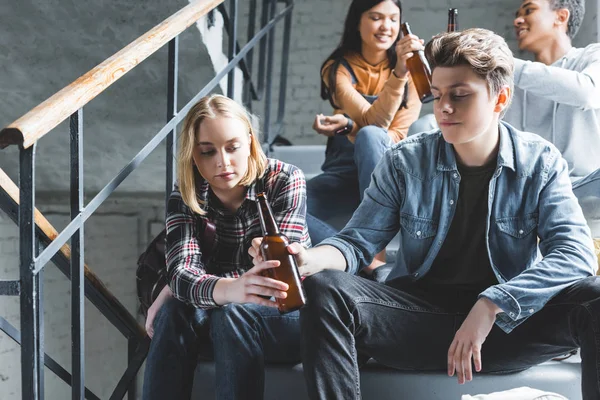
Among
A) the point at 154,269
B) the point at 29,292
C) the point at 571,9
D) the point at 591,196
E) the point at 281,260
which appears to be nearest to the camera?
the point at 29,292

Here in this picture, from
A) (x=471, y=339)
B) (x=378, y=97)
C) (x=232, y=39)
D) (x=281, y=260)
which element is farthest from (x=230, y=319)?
(x=232, y=39)

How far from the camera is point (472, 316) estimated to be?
4.52 ft

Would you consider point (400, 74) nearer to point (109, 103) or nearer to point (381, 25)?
point (381, 25)

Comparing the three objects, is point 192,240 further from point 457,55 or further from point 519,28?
point 519,28

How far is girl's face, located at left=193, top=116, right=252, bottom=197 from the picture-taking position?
5.45ft

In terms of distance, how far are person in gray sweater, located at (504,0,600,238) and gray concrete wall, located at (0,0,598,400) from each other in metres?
1.10

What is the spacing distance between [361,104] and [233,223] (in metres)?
0.91

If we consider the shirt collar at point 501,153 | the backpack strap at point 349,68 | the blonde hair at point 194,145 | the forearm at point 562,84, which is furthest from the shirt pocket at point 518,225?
the backpack strap at point 349,68

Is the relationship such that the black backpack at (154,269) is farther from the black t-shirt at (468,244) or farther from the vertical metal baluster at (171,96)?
the black t-shirt at (468,244)

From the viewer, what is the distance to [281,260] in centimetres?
147

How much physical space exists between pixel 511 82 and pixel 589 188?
0.69m

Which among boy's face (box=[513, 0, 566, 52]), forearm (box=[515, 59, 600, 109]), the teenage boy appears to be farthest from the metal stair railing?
boy's face (box=[513, 0, 566, 52])

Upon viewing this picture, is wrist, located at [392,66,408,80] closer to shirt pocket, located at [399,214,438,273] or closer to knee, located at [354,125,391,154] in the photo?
knee, located at [354,125,391,154]

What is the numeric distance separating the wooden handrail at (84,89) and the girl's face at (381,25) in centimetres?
72
